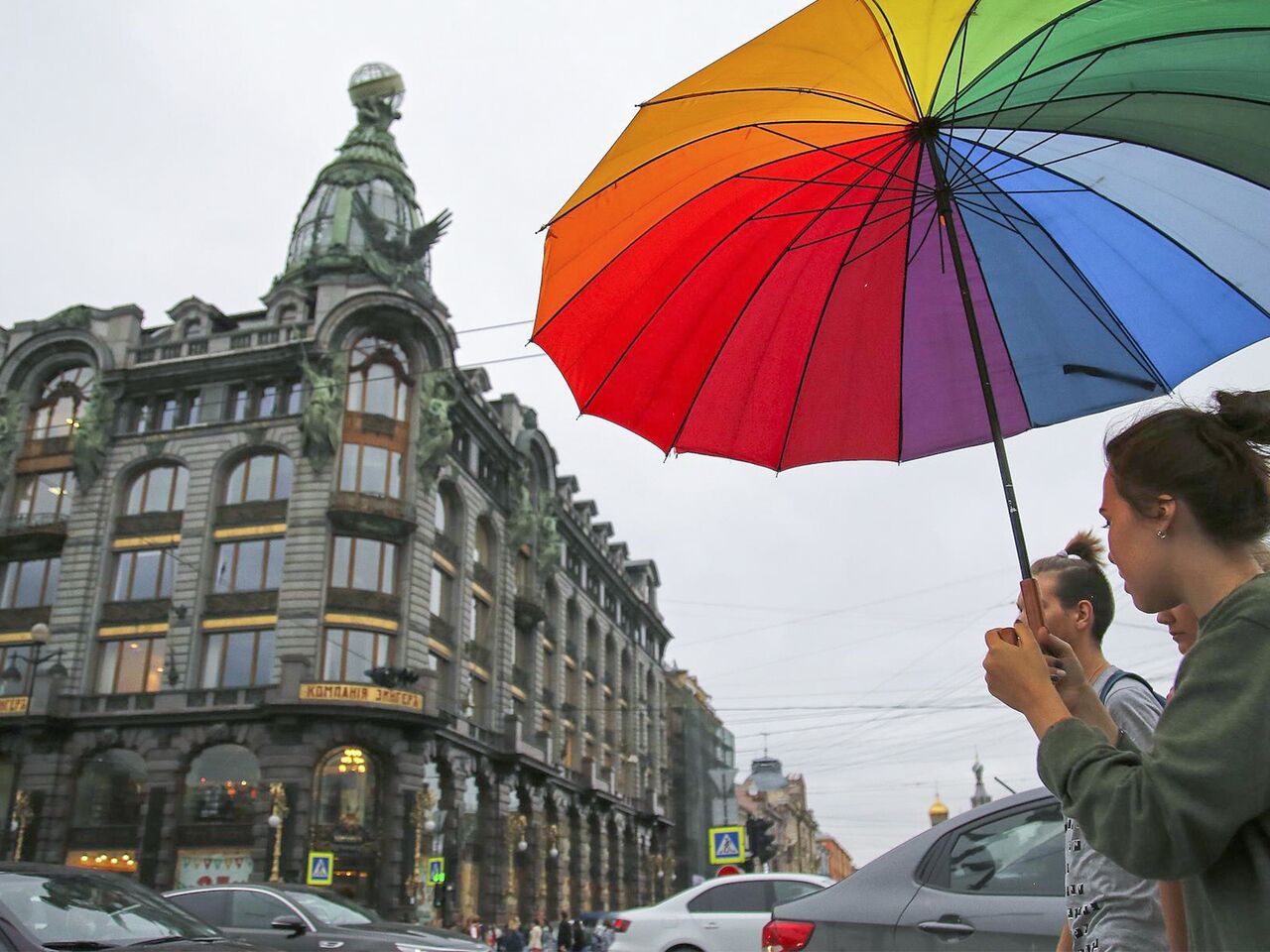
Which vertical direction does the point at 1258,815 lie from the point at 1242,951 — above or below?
above

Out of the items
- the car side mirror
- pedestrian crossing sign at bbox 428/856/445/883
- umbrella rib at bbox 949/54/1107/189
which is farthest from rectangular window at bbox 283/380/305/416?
umbrella rib at bbox 949/54/1107/189

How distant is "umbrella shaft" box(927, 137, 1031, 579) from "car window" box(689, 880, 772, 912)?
9.15 meters

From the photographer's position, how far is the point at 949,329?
3689 millimetres

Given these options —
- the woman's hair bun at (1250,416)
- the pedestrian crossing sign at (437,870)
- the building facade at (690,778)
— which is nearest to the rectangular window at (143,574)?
→ the pedestrian crossing sign at (437,870)

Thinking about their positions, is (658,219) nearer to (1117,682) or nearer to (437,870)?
(1117,682)

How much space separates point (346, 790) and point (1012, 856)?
107 ft

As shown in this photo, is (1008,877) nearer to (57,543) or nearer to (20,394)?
(57,543)

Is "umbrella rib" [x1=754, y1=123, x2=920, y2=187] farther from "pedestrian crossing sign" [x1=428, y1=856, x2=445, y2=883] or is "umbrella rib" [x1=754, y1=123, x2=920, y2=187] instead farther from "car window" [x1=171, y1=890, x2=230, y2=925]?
"pedestrian crossing sign" [x1=428, y1=856, x2=445, y2=883]

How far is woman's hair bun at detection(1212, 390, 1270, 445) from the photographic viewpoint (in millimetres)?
1868

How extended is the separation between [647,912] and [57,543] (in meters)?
35.3

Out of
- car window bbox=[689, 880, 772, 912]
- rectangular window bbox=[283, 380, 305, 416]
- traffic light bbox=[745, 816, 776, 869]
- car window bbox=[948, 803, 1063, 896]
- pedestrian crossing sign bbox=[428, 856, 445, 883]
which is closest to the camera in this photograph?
car window bbox=[948, 803, 1063, 896]

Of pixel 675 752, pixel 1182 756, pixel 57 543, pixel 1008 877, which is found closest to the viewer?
pixel 1182 756

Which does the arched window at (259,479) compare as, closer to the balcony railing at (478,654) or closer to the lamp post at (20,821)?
the balcony railing at (478,654)

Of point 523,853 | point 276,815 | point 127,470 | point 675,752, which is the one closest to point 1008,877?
point 276,815
